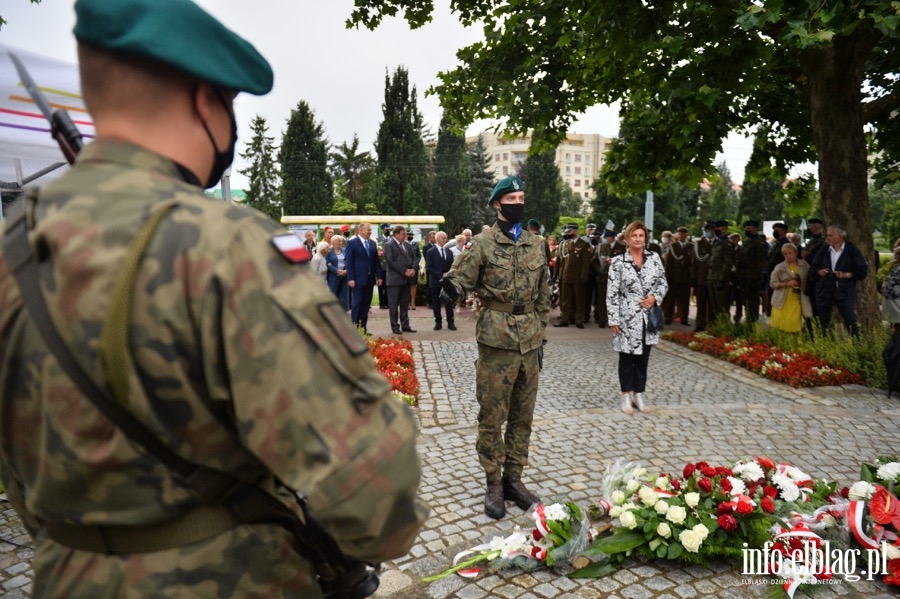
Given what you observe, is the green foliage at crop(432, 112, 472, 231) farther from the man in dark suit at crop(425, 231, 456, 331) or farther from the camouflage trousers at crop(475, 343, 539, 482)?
the camouflage trousers at crop(475, 343, 539, 482)

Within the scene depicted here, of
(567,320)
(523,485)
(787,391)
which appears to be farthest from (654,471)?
(567,320)

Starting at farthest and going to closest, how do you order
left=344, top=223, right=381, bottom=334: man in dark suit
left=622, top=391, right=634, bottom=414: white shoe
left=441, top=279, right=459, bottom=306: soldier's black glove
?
1. left=344, top=223, right=381, bottom=334: man in dark suit
2. left=622, top=391, right=634, bottom=414: white shoe
3. left=441, top=279, right=459, bottom=306: soldier's black glove

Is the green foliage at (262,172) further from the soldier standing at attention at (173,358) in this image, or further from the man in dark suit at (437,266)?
the soldier standing at attention at (173,358)

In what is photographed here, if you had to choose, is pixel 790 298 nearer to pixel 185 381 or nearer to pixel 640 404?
pixel 640 404

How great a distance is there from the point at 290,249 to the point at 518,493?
374 cm

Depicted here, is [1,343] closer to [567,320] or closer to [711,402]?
[711,402]

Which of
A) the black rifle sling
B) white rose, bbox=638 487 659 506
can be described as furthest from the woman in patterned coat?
the black rifle sling

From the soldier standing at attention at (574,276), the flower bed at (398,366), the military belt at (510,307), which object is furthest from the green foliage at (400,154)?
the military belt at (510,307)

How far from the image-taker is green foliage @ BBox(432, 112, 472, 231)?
54.8 metres

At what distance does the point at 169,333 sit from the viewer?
1.07m

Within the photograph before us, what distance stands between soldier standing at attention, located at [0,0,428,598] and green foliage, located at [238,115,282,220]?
183ft

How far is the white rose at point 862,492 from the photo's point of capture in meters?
3.77

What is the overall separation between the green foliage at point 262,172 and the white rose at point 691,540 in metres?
54.4

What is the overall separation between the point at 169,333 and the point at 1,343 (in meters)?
0.36
